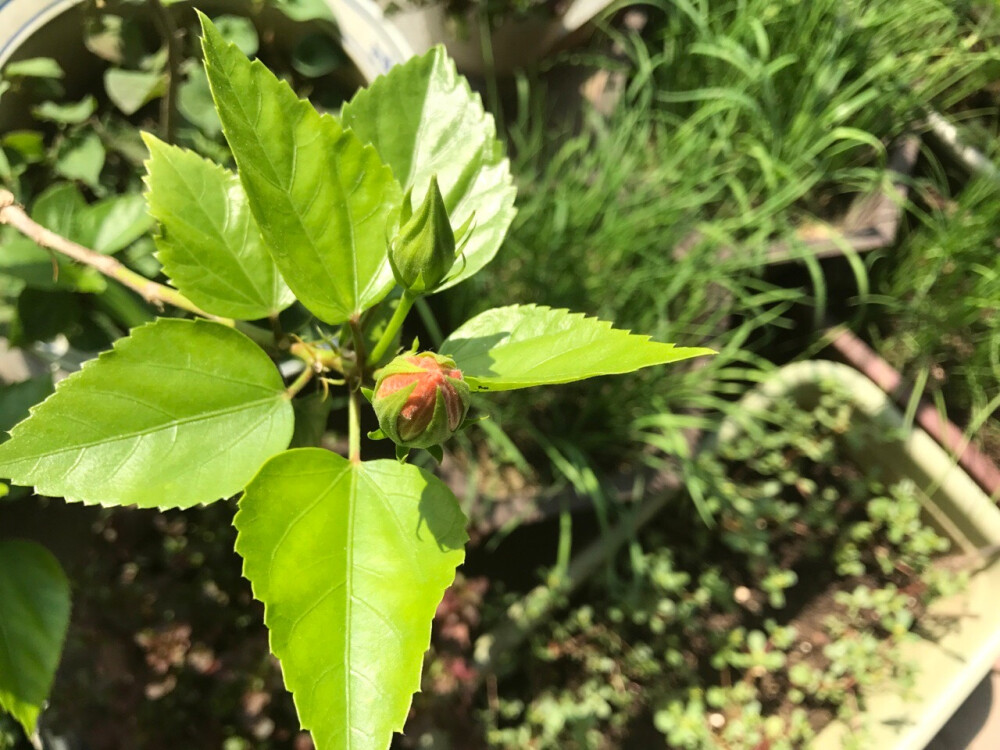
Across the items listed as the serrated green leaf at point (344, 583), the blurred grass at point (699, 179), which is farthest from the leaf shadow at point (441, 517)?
the blurred grass at point (699, 179)

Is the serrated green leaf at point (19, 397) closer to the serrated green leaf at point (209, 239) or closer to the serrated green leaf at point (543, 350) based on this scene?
the serrated green leaf at point (209, 239)

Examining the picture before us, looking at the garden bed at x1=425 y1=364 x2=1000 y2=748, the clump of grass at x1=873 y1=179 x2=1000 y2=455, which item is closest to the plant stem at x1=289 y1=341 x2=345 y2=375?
the garden bed at x1=425 y1=364 x2=1000 y2=748

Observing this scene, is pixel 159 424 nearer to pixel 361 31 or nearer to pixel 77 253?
pixel 77 253

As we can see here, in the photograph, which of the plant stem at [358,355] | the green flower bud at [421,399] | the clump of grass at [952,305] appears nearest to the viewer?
the green flower bud at [421,399]

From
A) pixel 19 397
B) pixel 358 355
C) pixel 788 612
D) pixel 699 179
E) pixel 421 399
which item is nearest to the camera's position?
pixel 421 399

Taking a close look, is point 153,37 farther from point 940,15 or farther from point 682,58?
point 940,15

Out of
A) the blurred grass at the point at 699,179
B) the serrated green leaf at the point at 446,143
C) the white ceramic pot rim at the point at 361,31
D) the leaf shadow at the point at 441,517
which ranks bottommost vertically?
the blurred grass at the point at 699,179

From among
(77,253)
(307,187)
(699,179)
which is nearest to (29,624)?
(77,253)

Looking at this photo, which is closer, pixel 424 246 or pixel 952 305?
pixel 424 246
